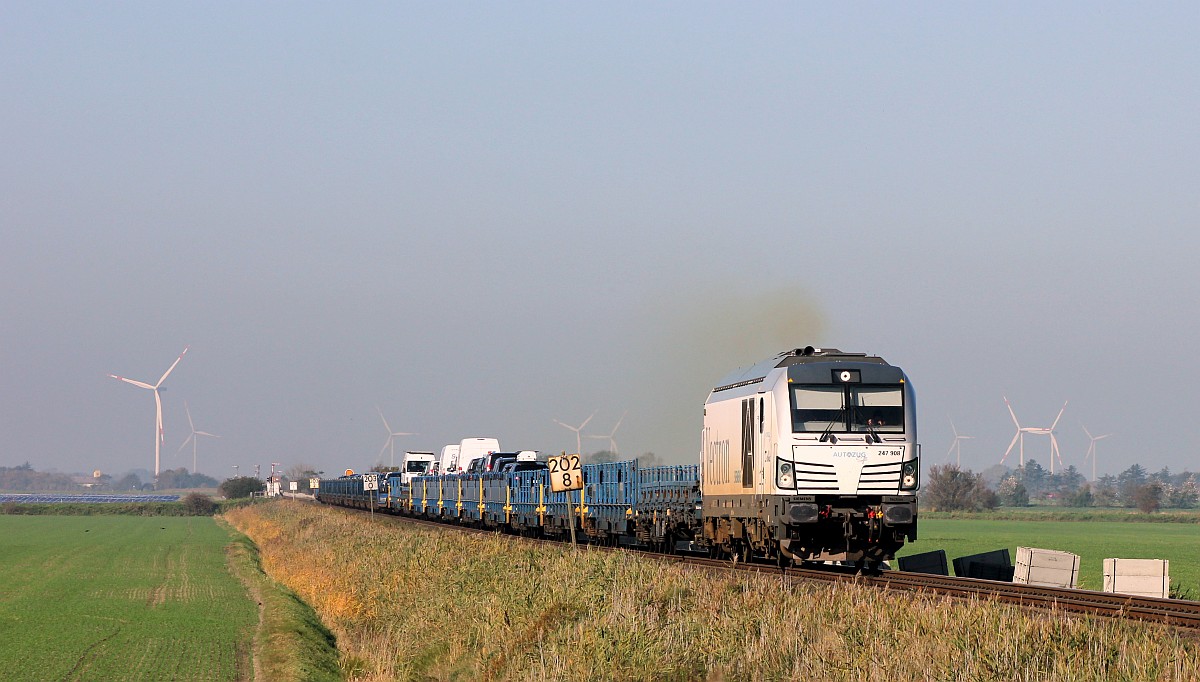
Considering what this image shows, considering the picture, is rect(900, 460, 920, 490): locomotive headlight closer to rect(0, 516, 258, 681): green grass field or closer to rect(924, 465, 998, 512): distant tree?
rect(0, 516, 258, 681): green grass field

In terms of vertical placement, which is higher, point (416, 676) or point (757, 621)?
point (757, 621)

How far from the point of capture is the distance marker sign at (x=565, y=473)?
1217 inches

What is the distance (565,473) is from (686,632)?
14.1m

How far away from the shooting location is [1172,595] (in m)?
28.8

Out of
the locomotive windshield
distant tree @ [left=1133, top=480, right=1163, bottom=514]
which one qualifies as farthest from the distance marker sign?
distant tree @ [left=1133, top=480, right=1163, bottom=514]

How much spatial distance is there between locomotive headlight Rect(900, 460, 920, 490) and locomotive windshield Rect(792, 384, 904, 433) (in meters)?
0.72

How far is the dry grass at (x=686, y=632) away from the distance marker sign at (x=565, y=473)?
153 cm

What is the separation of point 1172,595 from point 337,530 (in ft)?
116

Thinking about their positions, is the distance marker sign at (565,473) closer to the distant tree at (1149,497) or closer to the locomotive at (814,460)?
the locomotive at (814,460)

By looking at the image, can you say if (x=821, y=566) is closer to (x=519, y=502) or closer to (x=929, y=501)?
(x=519, y=502)

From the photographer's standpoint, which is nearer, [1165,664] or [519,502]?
[1165,664]

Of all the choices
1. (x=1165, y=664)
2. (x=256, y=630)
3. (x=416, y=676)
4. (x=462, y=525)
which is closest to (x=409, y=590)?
(x=256, y=630)

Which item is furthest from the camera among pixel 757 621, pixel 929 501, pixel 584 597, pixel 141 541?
pixel 929 501

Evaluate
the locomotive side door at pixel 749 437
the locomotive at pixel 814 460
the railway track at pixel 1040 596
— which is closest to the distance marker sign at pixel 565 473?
the locomotive at pixel 814 460
